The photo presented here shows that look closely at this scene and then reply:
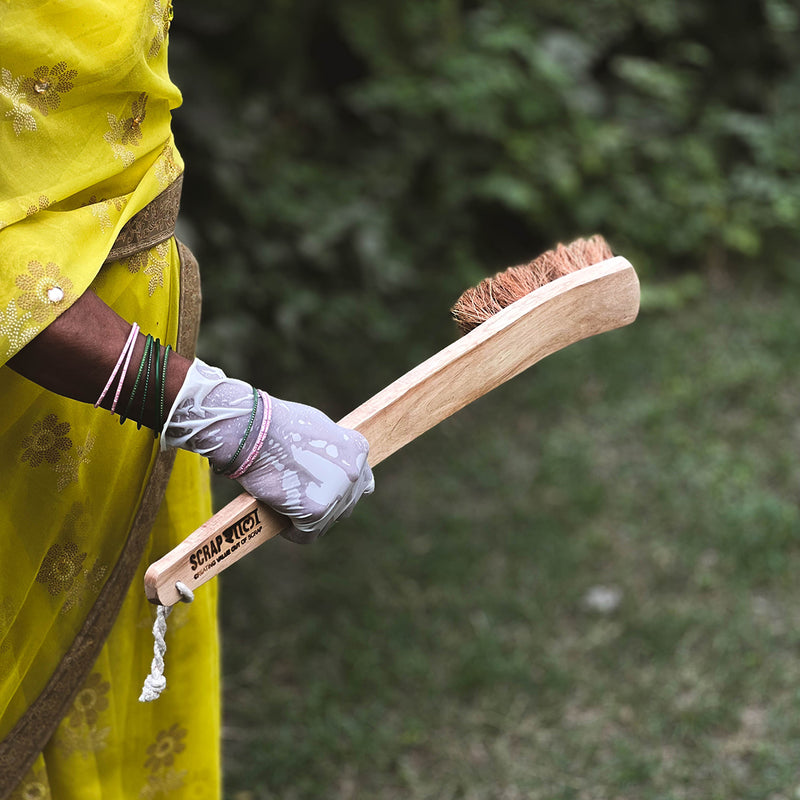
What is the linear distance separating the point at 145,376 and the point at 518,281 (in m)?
0.58

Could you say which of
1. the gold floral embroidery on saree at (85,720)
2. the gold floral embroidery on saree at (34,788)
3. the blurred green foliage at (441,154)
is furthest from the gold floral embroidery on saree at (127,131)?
the blurred green foliage at (441,154)

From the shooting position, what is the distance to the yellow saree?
1089 mm

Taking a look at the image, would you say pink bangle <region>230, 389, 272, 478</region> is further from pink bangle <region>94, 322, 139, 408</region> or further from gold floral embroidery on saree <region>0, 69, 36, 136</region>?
gold floral embroidery on saree <region>0, 69, 36, 136</region>

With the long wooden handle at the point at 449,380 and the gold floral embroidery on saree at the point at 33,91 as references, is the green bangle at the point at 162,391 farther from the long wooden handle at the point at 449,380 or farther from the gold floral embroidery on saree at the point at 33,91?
the gold floral embroidery on saree at the point at 33,91

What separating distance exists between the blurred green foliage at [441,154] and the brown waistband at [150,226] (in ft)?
6.02

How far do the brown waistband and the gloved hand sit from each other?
203mm

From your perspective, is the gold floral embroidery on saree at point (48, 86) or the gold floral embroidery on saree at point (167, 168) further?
the gold floral embroidery on saree at point (167, 168)

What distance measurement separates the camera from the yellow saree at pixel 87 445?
1089 mm

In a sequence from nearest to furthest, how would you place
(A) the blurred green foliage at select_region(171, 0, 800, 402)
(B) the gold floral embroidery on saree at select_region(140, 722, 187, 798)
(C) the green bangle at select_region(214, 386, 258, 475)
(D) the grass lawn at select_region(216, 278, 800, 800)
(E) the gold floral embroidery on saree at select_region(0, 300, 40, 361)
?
(E) the gold floral embroidery on saree at select_region(0, 300, 40, 361) → (C) the green bangle at select_region(214, 386, 258, 475) → (B) the gold floral embroidery on saree at select_region(140, 722, 187, 798) → (D) the grass lawn at select_region(216, 278, 800, 800) → (A) the blurred green foliage at select_region(171, 0, 800, 402)

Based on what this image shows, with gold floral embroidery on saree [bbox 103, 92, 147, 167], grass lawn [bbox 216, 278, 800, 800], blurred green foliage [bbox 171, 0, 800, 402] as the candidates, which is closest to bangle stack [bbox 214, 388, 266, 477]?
gold floral embroidery on saree [bbox 103, 92, 147, 167]

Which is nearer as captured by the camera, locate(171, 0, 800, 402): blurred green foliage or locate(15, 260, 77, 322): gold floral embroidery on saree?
locate(15, 260, 77, 322): gold floral embroidery on saree

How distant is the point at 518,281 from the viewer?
1.45m

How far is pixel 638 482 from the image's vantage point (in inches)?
131

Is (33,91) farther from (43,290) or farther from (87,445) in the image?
(87,445)
